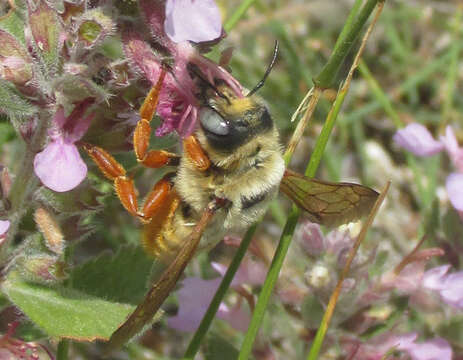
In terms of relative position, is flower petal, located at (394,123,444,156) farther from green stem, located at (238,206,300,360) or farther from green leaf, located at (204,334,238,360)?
green leaf, located at (204,334,238,360)

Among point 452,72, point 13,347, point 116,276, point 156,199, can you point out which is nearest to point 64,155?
point 156,199

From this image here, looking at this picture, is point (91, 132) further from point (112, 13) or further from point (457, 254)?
point (457, 254)

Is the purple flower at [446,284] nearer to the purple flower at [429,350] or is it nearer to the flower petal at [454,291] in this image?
the flower petal at [454,291]

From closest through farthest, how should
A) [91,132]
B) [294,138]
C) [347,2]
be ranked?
[91,132]
[294,138]
[347,2]

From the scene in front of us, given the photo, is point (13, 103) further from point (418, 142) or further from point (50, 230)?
point (418, 142)

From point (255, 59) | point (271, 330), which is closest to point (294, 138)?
point (271, 330)

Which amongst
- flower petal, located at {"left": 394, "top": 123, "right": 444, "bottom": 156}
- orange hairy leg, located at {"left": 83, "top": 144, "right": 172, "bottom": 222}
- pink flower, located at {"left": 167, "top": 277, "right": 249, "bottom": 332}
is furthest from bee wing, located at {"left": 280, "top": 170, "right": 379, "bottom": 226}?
flower petal, located at {"left": 394, "top": 123, "right": 444, "bottom": 156}

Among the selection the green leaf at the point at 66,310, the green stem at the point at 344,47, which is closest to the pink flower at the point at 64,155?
the green leaf at the point at 66,310
